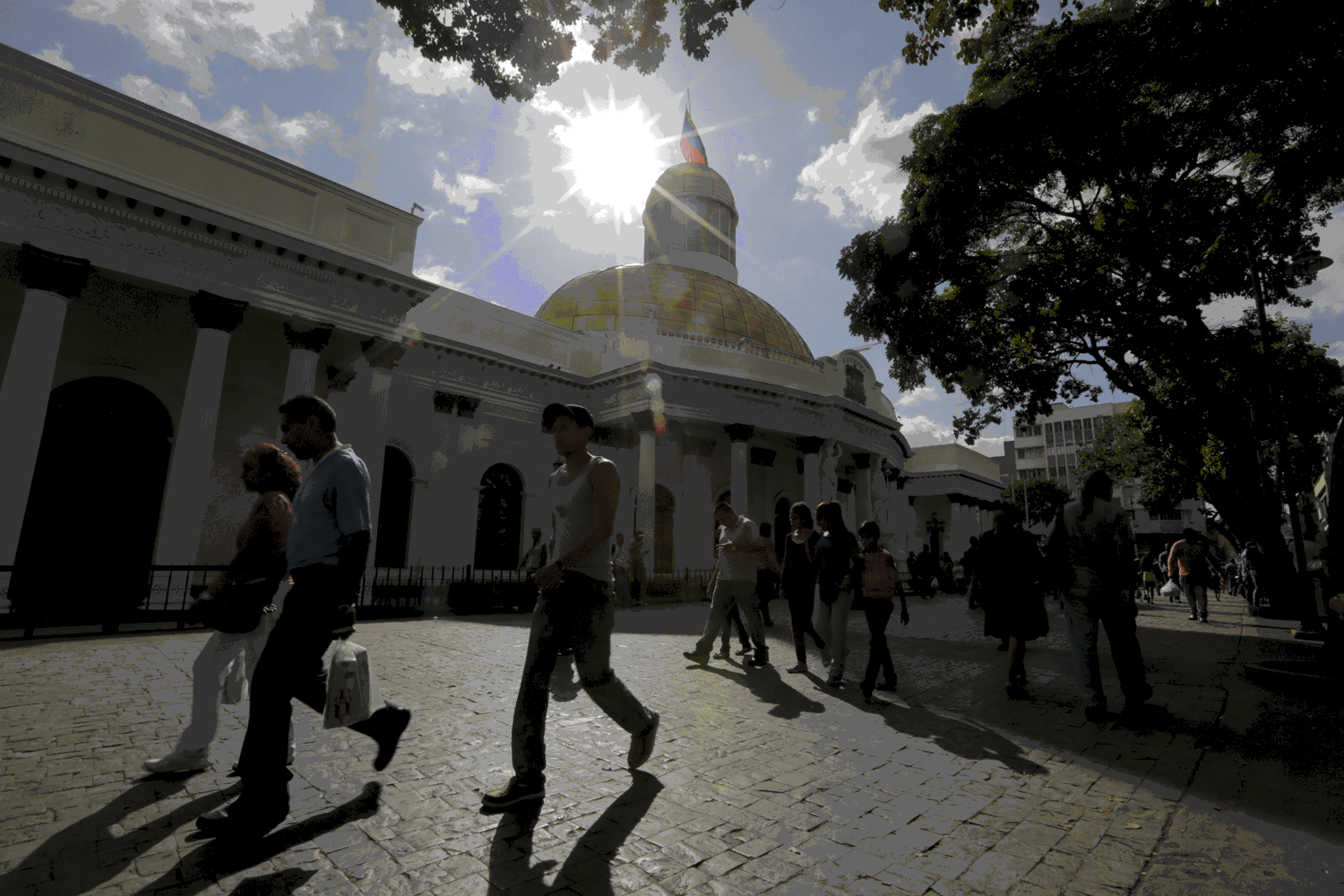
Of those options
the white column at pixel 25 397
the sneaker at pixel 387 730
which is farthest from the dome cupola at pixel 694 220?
the sneaker at pixel 387 730

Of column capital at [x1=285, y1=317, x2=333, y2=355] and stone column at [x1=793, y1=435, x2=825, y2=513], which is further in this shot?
stone column at [x1=793, y1=435, x2=825, y2=513]

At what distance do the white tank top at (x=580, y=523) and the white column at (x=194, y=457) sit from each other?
10.9 meters

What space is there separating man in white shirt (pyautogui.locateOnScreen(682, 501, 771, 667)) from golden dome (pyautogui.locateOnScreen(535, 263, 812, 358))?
1724 cm

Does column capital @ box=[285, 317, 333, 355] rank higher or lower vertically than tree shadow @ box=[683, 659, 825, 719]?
higher

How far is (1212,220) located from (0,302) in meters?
22.1

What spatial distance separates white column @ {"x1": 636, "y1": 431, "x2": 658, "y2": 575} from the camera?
18.3 meters

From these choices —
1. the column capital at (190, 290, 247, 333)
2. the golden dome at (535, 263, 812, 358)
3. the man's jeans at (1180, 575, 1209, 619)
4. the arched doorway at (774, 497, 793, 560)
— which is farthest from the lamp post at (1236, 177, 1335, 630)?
the column capital at (190, 290, 247, 333)

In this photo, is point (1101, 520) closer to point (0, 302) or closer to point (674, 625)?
point (674, 625)

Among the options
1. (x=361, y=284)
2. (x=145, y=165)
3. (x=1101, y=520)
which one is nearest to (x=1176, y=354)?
(x=1101, y=520)

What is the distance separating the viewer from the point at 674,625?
34.4 feet

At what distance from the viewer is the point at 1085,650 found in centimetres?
479

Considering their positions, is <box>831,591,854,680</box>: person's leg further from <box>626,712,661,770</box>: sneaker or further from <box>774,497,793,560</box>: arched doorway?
<box>774,497,793,560</box>: arched doorway

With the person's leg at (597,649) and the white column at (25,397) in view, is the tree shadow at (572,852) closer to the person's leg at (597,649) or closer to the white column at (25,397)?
the person's leg at (597,649)

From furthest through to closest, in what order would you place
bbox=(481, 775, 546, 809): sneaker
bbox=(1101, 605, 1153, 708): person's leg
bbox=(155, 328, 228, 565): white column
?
bbox=(155, 328, 228, 565): white column, bbox=(1101, 605, 1153, 708): person's leg, bbox=(481, 775, 546, 809): sneaker
